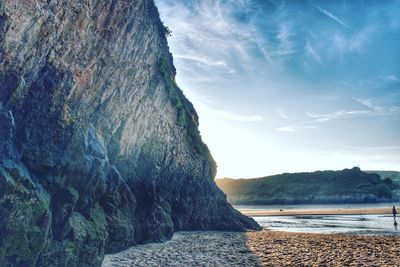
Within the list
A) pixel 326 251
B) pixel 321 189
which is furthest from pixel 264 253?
pixel 321 189

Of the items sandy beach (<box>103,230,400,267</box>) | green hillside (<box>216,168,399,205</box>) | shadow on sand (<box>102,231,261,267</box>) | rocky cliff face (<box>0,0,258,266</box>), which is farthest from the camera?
green hillside (<box>216,168,399,205</box>)

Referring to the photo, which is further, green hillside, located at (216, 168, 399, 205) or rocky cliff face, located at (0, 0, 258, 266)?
green hillside, located at (216, 168, 399, 205)

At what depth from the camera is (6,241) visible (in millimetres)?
11617

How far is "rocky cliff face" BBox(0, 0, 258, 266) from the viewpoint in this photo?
1254 cm

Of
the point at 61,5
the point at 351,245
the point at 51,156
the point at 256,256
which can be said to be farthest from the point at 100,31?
the point at 351,245

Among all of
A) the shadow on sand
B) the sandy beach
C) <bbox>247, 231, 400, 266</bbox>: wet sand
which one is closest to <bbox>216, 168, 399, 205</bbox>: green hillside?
<bbox>247, 231, 400, 266</bbox>: wet sand

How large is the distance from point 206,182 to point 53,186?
88.3ft

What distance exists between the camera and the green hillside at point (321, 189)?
373ft

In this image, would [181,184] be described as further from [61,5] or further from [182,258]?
[61,5]

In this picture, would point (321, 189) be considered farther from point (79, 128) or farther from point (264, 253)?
point (79, 128)

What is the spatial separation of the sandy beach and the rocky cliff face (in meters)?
1.82

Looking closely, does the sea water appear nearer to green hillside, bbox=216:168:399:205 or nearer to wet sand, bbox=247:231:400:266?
wet sand, bbox=247:231:400:266

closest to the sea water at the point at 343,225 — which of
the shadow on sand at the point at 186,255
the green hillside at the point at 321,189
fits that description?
the shadow on sand at the point at 186,255

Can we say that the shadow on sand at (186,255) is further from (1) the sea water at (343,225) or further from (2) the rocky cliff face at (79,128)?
(1) the sea water at (343,225)
